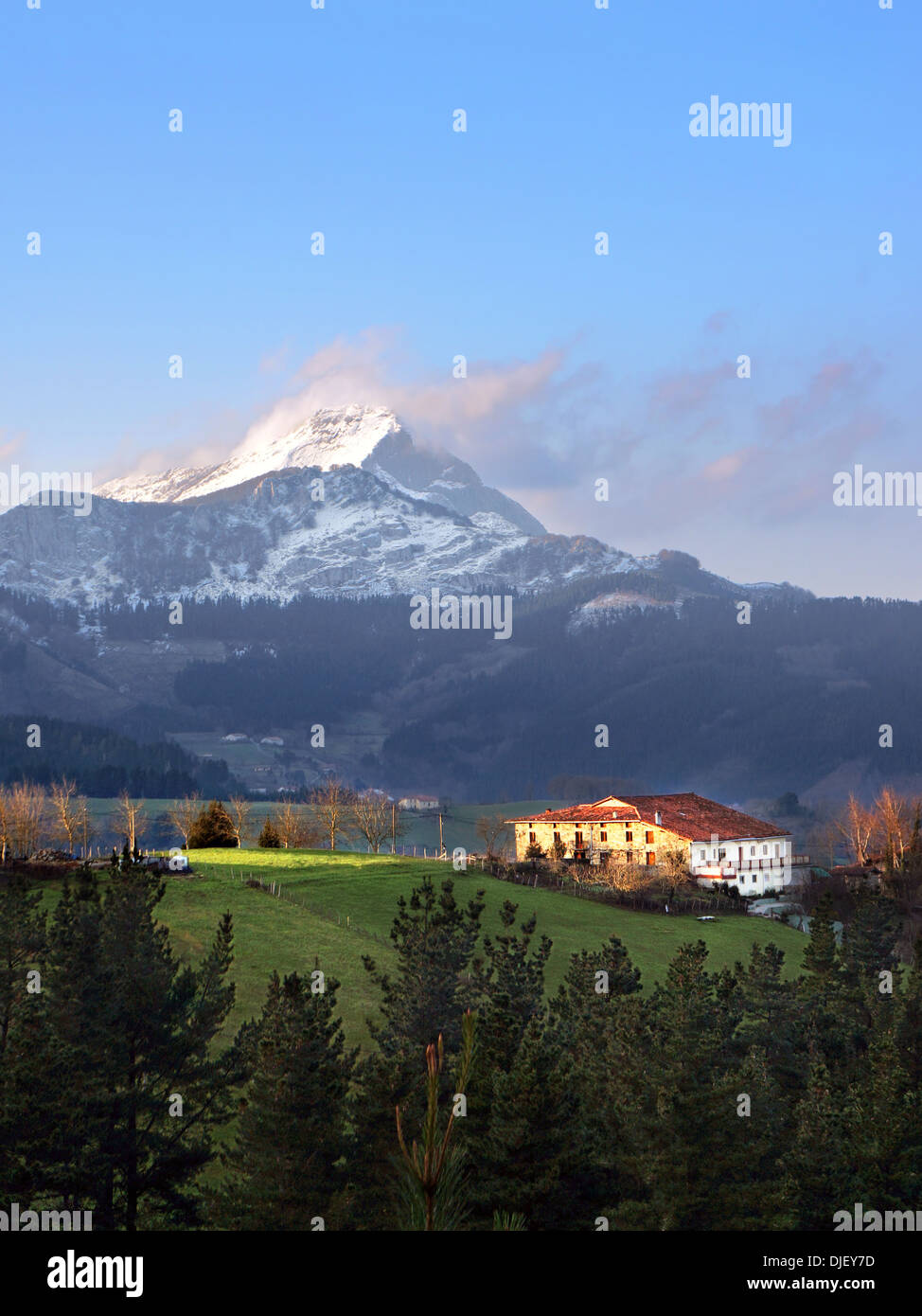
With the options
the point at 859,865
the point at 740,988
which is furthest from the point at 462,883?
the point at 859,865

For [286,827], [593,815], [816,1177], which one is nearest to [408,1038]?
[816,1177]

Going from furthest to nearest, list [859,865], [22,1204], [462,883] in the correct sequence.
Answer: [859,865] → [462,883] → [22,1204]

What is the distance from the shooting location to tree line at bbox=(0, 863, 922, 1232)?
3319 centimetres

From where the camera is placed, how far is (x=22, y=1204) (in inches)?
1264

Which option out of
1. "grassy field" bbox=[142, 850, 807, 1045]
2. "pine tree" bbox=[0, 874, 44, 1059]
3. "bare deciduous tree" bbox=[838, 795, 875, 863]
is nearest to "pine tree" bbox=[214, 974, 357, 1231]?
"pine tree" bbox=[0, 874, 44, 1059]

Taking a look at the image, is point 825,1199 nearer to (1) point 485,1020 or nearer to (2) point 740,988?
(1) point 485,1020

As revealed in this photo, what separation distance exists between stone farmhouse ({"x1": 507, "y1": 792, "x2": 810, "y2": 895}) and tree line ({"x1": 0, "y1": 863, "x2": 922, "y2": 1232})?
91.2 meters

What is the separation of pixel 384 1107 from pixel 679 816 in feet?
380

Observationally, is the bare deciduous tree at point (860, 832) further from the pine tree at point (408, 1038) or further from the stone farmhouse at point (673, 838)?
the pine tree at point (408, 1038)

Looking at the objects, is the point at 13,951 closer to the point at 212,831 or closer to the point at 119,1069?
the point at 119,1069

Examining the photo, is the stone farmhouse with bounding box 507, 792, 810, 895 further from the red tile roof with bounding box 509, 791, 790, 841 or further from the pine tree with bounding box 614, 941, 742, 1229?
the pine tree with bounding box 614, 941, 742, 1229

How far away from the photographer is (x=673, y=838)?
140 meters
